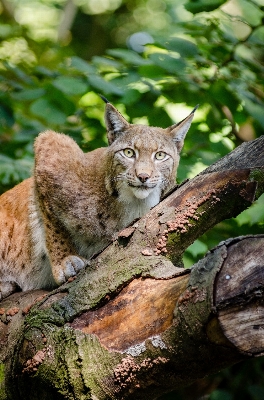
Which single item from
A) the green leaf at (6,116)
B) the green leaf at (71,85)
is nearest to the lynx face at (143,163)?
the green leaf at (71,85)

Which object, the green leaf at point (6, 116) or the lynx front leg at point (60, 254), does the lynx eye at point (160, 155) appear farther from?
the green leaf at point (6, 116)

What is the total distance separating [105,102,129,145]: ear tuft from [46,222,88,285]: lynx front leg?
103 cm

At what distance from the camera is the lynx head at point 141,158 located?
4914mm

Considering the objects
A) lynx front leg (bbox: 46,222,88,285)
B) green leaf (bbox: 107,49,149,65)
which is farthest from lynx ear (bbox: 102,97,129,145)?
lynx front leg (bbox: 46,222,88,285)

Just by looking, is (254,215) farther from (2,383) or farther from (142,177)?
(2,383)

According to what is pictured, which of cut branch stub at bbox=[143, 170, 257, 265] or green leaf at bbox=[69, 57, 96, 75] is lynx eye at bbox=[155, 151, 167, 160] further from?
cut branch stub at bbox=[143, 170, 257, 265]

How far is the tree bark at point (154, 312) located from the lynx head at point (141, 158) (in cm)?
119

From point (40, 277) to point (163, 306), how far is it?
8.03 feet

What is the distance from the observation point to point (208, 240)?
20.1 ft

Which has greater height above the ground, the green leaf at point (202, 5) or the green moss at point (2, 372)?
the green leaf at point (202, 5)

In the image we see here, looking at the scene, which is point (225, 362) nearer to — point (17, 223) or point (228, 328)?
point (228, 328)

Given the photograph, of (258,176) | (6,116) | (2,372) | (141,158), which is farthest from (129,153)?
(2,372)

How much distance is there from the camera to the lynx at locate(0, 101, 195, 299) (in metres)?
4.95

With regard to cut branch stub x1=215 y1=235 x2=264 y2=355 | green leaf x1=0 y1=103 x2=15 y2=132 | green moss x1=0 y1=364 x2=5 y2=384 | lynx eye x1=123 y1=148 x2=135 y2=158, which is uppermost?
cut branch stub x1=215 y1=235 x2=264 y2=355
